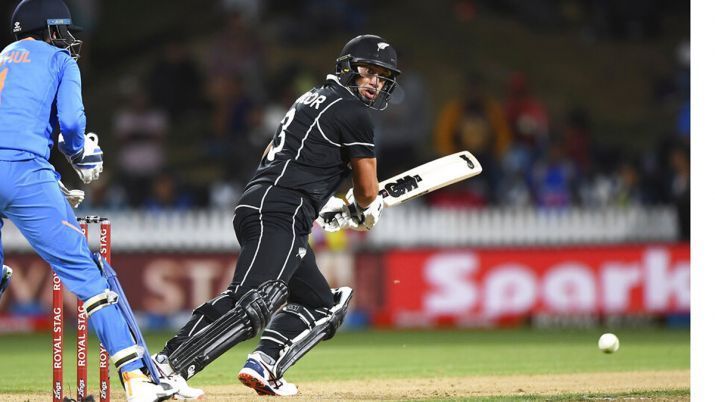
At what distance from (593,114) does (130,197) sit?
9.04 m

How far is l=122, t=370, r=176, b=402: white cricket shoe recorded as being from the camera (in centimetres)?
508

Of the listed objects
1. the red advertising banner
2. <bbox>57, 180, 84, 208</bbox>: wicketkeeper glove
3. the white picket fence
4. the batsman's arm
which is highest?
<bbox>57, 180, 84, 208</bbox>: wicketkeeper glove

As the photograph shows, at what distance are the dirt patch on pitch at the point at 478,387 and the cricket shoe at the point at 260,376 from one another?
0.08m

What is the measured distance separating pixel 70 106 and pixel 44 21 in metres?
0.48

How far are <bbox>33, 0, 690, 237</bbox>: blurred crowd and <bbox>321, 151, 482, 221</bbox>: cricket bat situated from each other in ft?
23.7

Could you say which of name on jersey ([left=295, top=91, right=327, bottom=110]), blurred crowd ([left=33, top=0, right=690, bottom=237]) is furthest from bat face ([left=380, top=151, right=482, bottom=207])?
blurred crowd ([left=33, top=0, right=690, bottom=237])

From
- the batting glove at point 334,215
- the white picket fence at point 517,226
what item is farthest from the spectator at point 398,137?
the batting glove at point 334,215

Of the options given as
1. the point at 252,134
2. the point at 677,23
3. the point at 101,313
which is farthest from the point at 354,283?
the point at 677,23

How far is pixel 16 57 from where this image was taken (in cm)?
514

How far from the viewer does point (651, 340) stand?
11.3 meters

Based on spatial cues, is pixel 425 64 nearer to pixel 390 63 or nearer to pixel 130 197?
pixel 130 197

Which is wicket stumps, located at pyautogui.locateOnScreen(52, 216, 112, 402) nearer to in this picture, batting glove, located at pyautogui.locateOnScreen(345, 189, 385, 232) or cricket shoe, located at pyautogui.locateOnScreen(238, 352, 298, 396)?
cricket shoe, located at pyautogui.locateOnScreen(238, 352, 298, 396)

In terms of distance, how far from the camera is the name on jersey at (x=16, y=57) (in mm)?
5129

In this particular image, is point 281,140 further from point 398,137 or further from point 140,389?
point 398,137
